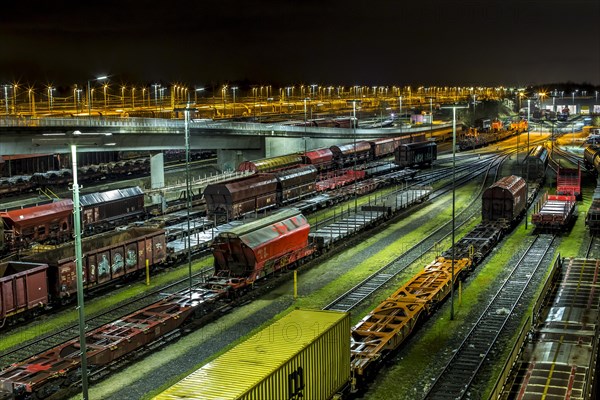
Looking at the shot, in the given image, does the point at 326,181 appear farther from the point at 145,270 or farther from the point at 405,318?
the point at 405,318

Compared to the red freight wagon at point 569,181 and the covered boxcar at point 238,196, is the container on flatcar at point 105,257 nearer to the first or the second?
the covered boxcar at point 238,196

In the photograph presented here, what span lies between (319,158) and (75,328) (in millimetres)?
48410

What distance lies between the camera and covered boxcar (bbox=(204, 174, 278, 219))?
1993 inches

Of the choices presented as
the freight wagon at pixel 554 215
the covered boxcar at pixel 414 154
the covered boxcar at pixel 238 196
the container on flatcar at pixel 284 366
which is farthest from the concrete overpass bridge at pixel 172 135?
the container on flatcar at pixel 284 366

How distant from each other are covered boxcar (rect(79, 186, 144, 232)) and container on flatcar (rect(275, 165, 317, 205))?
38.1 feet

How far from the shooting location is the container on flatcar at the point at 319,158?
241 ft

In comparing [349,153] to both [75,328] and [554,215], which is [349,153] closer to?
[554,215]

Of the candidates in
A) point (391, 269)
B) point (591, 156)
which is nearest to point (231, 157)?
point (591, 156)

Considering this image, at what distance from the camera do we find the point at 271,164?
68.4m

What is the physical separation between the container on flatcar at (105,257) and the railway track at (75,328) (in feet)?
7.16

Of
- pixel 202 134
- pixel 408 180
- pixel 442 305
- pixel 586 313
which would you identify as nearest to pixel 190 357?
pixel 442 305

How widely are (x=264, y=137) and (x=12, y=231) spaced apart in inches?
1650

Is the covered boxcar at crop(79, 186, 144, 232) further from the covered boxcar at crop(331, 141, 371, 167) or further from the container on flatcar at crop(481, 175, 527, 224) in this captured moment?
the covered boxcar at crop(331, 141, 371, 167)

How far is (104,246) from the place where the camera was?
37.2 meters
